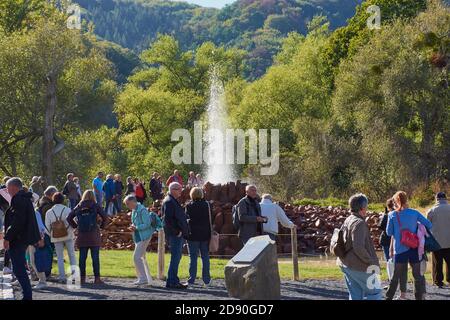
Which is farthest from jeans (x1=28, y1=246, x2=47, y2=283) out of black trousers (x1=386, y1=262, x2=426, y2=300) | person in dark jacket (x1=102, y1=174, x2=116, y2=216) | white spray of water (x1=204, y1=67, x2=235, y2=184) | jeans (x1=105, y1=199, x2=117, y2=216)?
white spray of water (x1=204, y1=67, x2=235, y2=184)

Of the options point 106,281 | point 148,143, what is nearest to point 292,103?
point 148,143

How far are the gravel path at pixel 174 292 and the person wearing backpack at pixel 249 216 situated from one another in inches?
44.2

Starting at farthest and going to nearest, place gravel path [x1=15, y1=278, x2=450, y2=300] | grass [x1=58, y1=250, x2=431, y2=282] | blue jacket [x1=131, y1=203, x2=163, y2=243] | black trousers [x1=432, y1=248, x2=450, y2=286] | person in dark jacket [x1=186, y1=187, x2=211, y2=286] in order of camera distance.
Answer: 1. grass [x1=58, y1=250, x2=431, y2=282]
2. black trousers [x1=432, y1=248, x2=450, y2=286]
3. blue jacket [x1=131, y1=203, x2=163, y2=243]
4. person in dark jacket [x1=186, y1=187, x2=211, y2=286]
5. gravel path [x1=15, y1=278, x2=450, y2=300]

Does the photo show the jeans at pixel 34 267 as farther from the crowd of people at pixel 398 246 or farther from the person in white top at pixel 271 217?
the crowd of people at pixel 398 246

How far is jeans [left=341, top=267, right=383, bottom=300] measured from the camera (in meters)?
12.6

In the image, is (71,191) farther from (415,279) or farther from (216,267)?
(415,279)

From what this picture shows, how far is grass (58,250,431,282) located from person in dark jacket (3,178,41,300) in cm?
591

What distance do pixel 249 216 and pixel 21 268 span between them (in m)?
4.77

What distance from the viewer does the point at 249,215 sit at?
1789 cm

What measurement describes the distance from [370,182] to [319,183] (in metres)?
3.50

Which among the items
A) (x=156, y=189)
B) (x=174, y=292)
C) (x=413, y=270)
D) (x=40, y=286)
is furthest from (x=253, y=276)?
(x=156, y=189)

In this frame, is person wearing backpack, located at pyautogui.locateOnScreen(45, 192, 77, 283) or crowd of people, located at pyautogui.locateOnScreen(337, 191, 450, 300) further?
person wearing backpack, located at pyautogui.locateOnScreen(45, 192, 77, 283)

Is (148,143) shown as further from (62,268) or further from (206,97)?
(62,268)

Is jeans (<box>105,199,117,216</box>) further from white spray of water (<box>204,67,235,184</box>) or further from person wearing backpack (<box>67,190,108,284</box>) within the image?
person wearing backpack (<box>67,190,108,284</box>)
